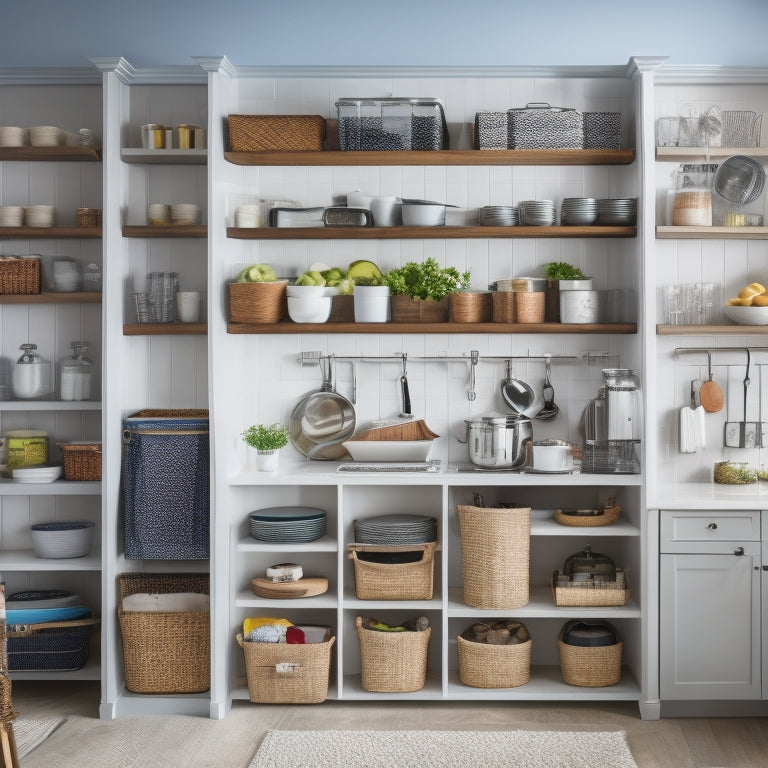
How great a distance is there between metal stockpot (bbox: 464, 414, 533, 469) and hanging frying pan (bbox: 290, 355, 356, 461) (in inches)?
22.1

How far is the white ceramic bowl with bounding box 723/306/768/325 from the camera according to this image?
374 centimetres

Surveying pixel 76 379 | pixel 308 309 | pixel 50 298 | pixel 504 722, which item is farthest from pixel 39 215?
pixel 504 722

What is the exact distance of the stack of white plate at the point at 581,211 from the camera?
3.83 metres

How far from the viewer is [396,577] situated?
374 centimetres

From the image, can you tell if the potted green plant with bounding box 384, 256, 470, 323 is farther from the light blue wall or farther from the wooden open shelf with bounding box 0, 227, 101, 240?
the wooden open shelf with bounding box 0, 227, 101, 240

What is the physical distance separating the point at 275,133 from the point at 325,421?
123 centimetres

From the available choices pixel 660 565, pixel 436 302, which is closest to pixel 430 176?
pixel 436 302

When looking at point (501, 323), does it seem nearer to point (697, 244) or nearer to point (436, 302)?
point (436, 302)

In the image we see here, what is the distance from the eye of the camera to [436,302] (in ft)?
12.6

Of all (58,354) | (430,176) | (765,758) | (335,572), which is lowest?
(765,758)

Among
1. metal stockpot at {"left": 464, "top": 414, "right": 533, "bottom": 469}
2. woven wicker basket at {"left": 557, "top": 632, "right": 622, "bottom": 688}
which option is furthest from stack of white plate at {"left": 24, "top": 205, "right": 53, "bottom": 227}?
woven wicker basket at {"left": 557, "top": 632, "right": 622, "bottom": 688}

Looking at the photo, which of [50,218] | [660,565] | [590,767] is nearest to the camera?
[590,767]

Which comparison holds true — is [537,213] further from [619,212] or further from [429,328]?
[429,328]

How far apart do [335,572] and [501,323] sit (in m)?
1.29
